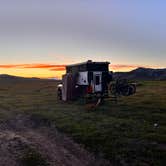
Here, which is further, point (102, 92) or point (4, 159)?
point (102, 92)

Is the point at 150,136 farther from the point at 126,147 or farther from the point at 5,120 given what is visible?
the point at 5,120

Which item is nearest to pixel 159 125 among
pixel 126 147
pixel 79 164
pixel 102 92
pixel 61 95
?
pixel 126 147

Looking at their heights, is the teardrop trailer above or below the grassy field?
above

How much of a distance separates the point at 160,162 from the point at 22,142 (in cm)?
788

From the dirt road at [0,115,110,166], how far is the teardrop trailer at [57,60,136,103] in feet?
59.4

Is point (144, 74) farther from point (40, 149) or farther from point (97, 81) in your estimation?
point (40, 149)

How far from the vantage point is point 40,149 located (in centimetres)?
1870

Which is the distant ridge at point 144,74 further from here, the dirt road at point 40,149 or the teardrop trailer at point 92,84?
the dirt road at point 40,149

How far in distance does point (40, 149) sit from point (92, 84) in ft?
82.6

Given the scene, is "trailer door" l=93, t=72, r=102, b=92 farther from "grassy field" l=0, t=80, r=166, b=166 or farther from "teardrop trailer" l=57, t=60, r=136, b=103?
"grassy field" l=0, t=80, r=166, b=166

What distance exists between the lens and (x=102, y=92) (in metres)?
43.9

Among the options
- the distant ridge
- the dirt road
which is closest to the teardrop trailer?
the dirt road

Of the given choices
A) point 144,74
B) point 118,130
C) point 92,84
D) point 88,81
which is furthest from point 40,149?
point 144,74

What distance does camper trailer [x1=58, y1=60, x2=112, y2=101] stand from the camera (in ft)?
143
